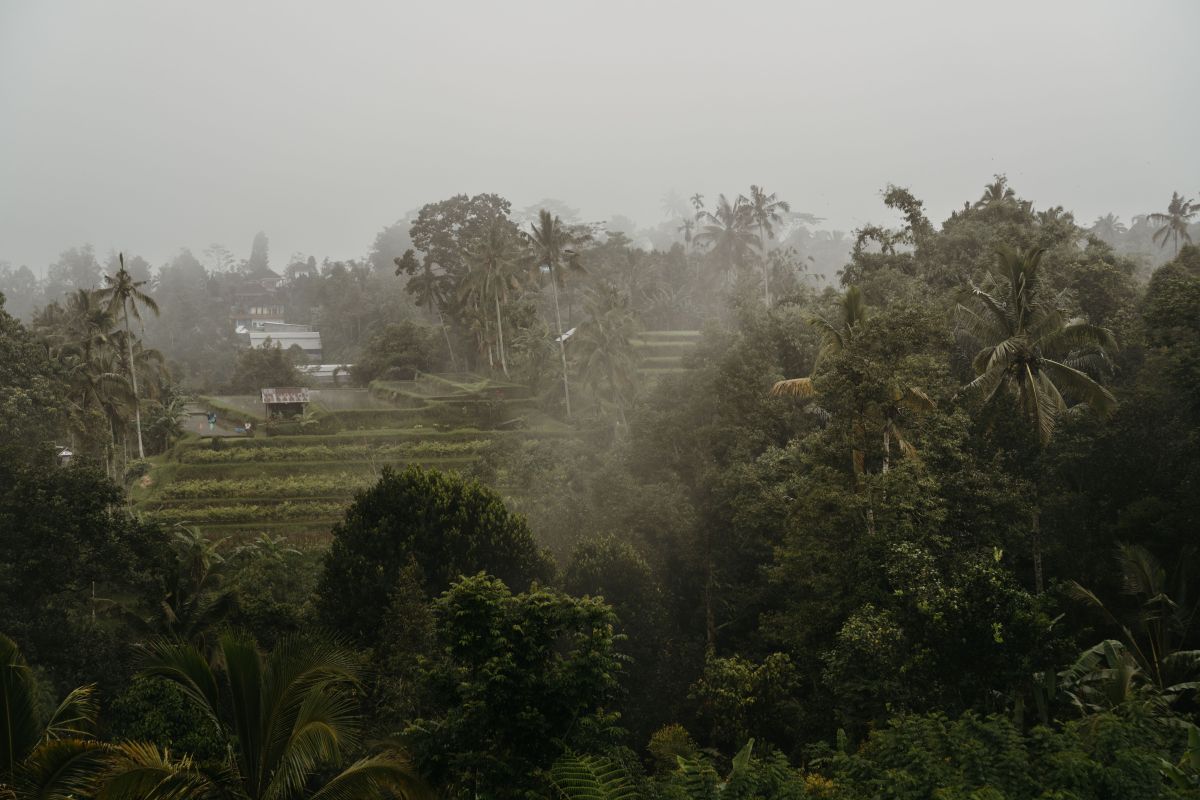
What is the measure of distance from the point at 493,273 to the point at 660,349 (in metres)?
12.2

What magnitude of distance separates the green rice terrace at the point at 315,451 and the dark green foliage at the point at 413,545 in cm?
1278


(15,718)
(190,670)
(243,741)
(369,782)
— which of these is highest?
(190,670)

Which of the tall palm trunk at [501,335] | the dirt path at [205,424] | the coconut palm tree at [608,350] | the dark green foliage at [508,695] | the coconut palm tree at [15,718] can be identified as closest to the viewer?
the coconut palm tree at [15,718]

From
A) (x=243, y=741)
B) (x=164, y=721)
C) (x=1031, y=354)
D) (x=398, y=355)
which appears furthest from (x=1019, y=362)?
(x=398, y=355)

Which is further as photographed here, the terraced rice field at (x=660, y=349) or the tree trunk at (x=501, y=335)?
the terraced rice field at (x=660, y=349)

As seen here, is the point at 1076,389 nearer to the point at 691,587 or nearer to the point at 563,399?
the point at 691,587

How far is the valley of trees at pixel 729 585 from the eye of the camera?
8.07 m

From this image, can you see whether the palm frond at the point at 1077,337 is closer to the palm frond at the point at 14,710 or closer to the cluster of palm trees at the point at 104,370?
the palm frond at the point at 14,710

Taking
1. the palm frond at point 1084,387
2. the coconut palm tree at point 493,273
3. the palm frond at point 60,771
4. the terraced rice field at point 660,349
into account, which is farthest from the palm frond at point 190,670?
the coconut palm tree at point 493,273

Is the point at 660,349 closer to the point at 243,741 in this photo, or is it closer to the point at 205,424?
the point at 205,424

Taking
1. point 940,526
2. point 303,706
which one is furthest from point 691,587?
point 303,706

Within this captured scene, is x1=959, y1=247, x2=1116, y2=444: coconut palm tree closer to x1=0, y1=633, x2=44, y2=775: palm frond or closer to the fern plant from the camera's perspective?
the fern plant

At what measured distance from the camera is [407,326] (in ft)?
182

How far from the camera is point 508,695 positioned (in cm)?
1084
